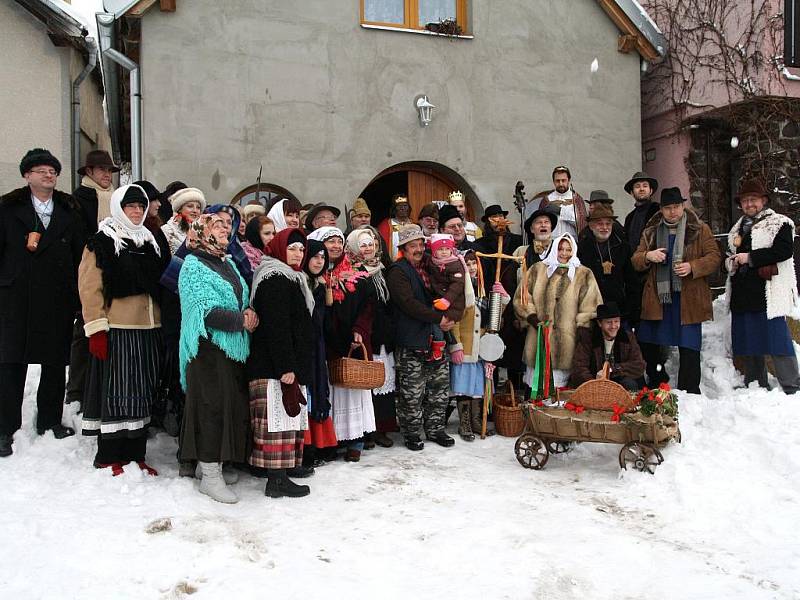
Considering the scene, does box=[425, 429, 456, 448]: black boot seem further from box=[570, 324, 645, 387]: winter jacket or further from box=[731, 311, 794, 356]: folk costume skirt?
box=[731, 311, 794, 356]: folk costume skirt

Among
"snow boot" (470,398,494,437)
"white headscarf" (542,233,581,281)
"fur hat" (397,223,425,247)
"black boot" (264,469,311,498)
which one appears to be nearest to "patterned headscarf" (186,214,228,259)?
"black boot" (264,469,311,498)

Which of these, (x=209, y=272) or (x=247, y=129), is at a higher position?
(x=247, y=129)

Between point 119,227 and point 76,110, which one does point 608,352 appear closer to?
point 119,227

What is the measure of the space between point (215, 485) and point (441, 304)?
7.51ft

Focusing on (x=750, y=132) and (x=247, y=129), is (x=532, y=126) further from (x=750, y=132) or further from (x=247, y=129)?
(x=247, y=129)

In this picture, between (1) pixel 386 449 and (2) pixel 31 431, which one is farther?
(1) pixel 386 449

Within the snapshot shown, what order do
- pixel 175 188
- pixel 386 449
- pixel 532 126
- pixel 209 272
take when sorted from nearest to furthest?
pixel 209 272 < pixel 386 449 < pixel 175 188 < pixel 532 126

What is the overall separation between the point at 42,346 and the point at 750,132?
9.29 meters

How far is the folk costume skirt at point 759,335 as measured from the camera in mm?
6293

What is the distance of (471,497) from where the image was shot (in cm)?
466

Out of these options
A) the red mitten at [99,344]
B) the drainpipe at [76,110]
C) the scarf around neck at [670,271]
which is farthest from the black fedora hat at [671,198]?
the drainpipe at [76,110]

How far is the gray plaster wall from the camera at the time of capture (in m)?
8.49

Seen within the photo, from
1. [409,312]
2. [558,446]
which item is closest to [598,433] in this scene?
[558,446]

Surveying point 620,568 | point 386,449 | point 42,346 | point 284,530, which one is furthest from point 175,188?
point 620,568
